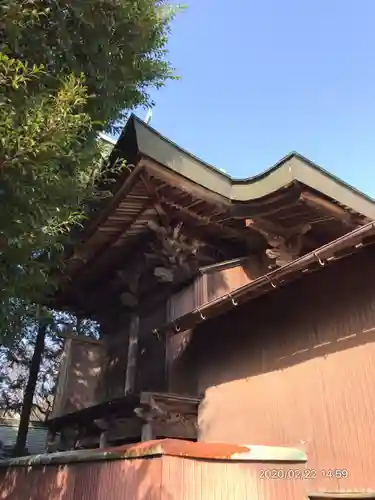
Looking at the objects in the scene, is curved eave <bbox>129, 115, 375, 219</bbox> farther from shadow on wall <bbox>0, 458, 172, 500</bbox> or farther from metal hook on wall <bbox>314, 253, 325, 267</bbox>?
shadow on wall <bbox>0, 458, 172, 500</bbox>

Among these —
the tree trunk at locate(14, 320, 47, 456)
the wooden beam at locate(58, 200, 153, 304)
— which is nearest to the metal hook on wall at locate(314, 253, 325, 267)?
the wooden beam at locate(58, 200, 153, 304)

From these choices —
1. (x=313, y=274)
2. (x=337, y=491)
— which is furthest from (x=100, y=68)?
(x=337, y=491)

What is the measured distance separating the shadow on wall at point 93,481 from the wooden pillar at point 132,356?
2117 mm

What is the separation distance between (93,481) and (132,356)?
3594 mm

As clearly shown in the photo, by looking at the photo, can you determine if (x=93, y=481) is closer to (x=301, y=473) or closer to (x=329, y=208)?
(x=301, y=473)

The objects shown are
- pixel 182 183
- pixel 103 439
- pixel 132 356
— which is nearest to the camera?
pixel 182 183

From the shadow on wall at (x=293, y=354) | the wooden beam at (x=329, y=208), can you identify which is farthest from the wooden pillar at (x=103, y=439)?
the wooden beam at (x=329, y=208)

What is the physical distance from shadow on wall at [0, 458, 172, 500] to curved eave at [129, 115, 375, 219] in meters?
3.63

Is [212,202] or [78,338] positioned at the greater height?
[212,202]

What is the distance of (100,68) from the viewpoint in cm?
464

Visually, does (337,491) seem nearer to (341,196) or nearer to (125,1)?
(341,196)

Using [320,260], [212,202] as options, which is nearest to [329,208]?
[212,202]

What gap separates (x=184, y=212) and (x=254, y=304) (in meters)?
1.75

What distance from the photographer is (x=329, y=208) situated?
596 centimetres
